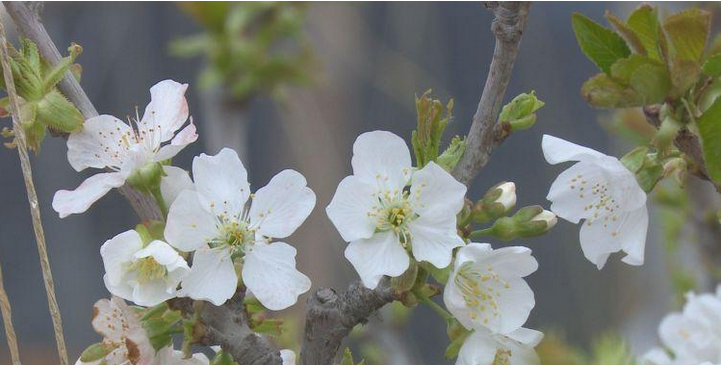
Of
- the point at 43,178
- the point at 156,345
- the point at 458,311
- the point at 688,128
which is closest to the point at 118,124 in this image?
the point at 156,345

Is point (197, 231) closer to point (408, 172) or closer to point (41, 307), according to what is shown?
point (408, 172)

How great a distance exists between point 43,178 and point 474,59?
201 centimetres

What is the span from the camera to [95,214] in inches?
161

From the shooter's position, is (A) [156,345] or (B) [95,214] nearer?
(A) [156,345]

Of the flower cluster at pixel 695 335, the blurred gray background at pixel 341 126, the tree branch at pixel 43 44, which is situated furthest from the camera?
the blurred gray background at pixel 341 126

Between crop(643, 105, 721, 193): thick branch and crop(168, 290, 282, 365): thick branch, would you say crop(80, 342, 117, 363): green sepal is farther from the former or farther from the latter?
crop(643, 105, 721, 193): thick branch

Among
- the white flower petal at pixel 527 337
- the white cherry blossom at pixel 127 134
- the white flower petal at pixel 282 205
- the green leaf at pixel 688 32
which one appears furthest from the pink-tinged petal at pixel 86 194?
the green leaf at pixel 688 32

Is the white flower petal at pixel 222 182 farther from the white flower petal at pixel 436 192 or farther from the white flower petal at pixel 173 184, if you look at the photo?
the white flower petal at pixel 436 192

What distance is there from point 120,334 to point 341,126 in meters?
3.43

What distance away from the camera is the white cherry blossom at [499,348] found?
27.1 inches

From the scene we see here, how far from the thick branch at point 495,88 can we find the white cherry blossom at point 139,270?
0.24m

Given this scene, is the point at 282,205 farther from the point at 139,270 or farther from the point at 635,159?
the point at 635,159

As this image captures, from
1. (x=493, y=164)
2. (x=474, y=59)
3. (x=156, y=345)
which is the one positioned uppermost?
(x=156, y=345)

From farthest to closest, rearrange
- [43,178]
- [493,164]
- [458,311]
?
1. [43,178]
2. [493,164]
3. [458,311]
